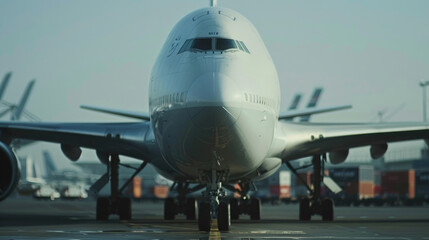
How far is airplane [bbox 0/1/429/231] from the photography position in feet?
65.8

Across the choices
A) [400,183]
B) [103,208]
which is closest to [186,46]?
[103,208]

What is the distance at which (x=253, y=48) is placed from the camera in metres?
22.8

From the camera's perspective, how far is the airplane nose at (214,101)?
19.5 m

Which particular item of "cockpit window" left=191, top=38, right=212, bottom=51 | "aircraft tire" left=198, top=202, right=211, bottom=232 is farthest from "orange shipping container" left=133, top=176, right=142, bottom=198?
"aircraft tire" left=198, top=202, right=211, bottom=232

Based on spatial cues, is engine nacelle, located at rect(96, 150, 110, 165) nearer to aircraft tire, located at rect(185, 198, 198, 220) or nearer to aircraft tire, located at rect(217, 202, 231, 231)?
aircraft tire, located at rect(185, 198, 198, 220)

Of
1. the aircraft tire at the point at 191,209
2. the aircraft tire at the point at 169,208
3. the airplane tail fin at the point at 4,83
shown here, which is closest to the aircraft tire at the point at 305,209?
the aircraft tire at the point at 191,209

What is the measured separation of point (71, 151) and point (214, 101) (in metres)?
11.9

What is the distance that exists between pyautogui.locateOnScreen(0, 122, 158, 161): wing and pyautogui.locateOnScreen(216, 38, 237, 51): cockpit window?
5.41 metres

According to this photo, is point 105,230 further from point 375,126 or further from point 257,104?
point 375,126

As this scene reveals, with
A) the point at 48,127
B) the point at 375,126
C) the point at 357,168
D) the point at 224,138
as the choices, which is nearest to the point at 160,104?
the point at 224,138

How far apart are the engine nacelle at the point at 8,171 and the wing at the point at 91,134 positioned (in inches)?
148

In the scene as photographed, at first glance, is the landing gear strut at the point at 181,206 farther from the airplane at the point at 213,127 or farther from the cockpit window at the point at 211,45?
the cockpit window at the point at 211,45

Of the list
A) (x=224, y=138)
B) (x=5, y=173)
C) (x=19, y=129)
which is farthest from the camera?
(x=19, y=129)

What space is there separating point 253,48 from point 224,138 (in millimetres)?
3543
